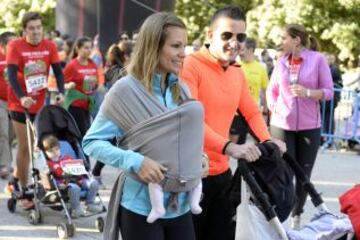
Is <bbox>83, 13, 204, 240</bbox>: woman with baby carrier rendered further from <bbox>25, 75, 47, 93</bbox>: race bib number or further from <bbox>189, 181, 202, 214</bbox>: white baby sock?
<bbox>25, 75, 47, 93</bbox>: race bib number

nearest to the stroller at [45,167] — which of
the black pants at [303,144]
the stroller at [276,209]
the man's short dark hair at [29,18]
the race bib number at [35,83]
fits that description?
the race bib number at [35,83]

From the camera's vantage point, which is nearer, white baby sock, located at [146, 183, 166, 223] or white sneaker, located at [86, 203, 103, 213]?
white baby sock, located at [146, 183, 166, 223]

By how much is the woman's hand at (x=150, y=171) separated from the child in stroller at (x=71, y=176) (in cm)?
351

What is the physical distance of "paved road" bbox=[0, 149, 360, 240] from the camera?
678cm

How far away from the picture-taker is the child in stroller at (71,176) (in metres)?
6.88

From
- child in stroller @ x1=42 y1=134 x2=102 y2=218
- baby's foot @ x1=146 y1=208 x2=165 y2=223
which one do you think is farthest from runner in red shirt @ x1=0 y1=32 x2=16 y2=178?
baby's foot @ x1=146 y1=208 x2=165 y2=223

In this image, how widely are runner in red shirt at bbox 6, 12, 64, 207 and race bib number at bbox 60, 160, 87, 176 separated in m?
0.65

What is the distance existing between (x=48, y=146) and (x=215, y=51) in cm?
305

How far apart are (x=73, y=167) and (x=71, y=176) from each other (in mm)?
91

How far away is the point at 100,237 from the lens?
22.0 ft

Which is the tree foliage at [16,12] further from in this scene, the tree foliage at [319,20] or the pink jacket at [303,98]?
the pink jacket at [303,98]

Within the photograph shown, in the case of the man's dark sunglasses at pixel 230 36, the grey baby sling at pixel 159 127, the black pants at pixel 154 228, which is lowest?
the black pants at pixel 154 228

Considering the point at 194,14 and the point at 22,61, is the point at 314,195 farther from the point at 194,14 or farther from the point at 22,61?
the point at 194,14

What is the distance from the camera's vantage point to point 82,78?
8766 millimetres
